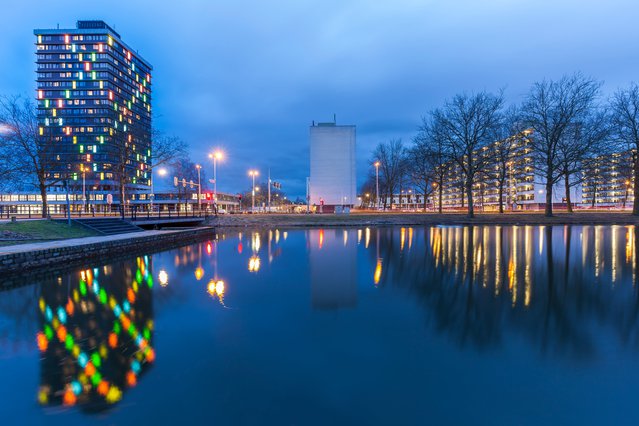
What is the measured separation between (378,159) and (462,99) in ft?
116

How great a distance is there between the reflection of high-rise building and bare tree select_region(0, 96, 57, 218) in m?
23.6

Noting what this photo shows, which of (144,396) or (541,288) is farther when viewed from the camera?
(541,288)

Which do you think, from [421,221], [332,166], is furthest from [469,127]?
[332,166]

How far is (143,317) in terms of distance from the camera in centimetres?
675

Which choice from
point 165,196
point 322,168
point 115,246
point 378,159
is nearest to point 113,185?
point 165,196

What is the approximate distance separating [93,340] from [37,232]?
1772 cm

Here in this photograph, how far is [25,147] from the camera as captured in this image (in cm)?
2703

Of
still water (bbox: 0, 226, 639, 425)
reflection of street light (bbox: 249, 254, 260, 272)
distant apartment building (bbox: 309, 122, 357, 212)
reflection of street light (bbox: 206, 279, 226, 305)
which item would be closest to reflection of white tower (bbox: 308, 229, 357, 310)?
still water (bbox: 0, 226, 639, 425)

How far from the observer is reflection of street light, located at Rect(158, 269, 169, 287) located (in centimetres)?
987

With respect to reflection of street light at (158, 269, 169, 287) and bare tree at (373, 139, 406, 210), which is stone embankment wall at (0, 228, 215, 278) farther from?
bare tree at (373, 139, 406, 210)

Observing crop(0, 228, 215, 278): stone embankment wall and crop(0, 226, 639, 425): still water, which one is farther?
crop(0, 228, 215, 278): stone embankment wall

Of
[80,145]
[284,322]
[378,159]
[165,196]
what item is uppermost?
[80,145]

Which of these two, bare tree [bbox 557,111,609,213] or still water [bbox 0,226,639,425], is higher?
bare tree [bbox 557,111,609,213]

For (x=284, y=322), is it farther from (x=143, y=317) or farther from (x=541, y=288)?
(x=541, y=288)
